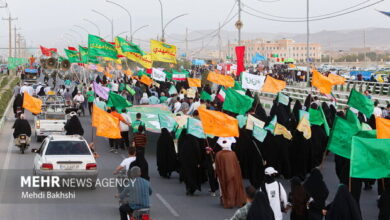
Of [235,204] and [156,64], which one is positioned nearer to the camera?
[235,204]

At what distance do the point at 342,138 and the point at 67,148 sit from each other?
6.90 meters

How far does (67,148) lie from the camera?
1727cm

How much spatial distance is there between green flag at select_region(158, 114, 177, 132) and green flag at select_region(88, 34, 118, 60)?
14304 mm

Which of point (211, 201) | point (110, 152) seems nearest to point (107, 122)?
point (211, 201)

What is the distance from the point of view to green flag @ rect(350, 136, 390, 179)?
10.7 metres

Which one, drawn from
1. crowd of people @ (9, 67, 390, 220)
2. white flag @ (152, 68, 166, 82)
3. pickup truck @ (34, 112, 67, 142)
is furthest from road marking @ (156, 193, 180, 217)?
white flag @ (152, 68, 166, 82)

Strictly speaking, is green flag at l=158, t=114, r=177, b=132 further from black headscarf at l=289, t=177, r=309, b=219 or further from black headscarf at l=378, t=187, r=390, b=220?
black headscarf at l=289, t=177, r=309, b=219

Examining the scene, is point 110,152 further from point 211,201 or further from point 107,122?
point 211,201

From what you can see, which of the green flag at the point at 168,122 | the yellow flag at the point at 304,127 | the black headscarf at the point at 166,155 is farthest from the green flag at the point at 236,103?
the yellow flag at the point at 304,127

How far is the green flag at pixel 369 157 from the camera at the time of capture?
35.1 feet

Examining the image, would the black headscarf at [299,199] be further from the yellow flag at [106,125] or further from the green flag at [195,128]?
the yellow flag at [106,125]

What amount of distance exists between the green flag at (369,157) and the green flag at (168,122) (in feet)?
32.7

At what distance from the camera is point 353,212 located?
9852mm

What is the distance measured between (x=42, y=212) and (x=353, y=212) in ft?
22.1
